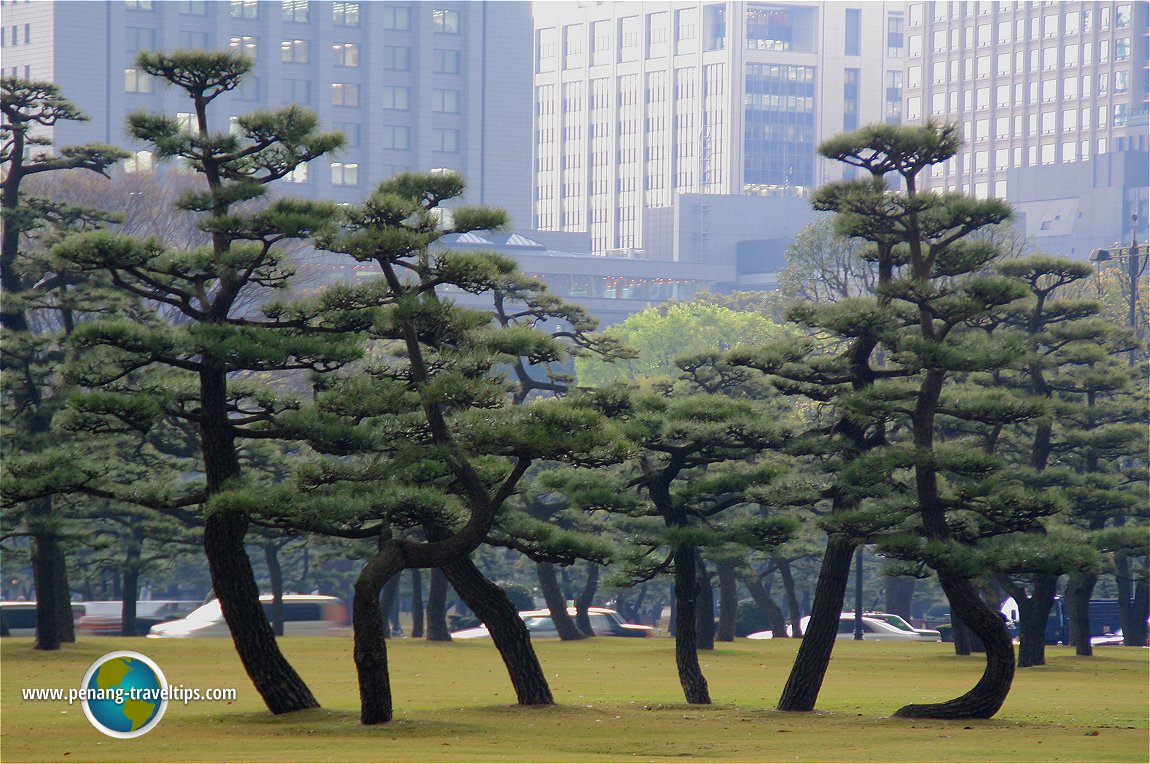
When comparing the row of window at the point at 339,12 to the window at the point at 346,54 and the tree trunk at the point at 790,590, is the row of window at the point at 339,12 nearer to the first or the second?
the window at the point at 346,54

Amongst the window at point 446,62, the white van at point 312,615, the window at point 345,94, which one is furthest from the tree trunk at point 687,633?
the window at point 446,62

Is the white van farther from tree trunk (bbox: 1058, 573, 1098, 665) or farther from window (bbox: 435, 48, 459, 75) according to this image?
window (bbox: 435, 48, 459, 75)

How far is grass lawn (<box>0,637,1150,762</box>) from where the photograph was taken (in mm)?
15438

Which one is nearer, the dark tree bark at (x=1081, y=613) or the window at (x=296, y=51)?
the dark tree bark at (x=1081, y=613)

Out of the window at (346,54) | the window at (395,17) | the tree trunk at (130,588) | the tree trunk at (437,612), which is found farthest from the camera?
the window at (395,17)

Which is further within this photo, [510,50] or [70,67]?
[510,50]

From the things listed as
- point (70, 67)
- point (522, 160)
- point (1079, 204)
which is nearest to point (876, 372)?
point (70, 67)

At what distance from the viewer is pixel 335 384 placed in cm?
1894

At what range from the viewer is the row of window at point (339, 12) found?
420ft

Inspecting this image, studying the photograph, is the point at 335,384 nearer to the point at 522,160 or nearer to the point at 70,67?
the point at 70,67

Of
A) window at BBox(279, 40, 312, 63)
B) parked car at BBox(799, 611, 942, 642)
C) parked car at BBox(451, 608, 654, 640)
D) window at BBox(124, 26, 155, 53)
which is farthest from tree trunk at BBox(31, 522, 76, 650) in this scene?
window at BBox(279, 40, 312, 63)

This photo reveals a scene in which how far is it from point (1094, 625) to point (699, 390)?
97.3ft

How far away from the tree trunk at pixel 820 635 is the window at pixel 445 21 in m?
123

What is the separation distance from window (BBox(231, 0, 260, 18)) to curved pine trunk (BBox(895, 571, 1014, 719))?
395 ft
